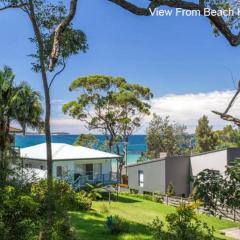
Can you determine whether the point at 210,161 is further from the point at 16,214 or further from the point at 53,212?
the point at 16,214

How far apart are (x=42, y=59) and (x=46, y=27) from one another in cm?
139

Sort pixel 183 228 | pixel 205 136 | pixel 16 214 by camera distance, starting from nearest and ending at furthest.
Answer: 1. pixel 16 214
2. pixel 183 228
3. pixel 205 136

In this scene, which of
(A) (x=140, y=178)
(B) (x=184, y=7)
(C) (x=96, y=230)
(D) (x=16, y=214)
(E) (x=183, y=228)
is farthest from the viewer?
(A) (x=140, y=178)

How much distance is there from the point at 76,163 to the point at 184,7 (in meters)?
26.9

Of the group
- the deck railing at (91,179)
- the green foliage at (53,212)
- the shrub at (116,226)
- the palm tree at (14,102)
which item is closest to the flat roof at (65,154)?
the deck railing at (91,179)

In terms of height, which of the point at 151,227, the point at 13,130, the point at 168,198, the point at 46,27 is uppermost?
the point at 46,27

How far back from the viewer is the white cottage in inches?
1214

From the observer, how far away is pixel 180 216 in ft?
26.1

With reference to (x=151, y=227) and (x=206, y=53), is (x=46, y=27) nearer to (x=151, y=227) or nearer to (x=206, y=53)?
(x=151, y=227)

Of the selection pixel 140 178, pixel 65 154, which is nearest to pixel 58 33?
pixel 65 154

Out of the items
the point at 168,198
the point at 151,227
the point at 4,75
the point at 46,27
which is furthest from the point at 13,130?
the point at 151,227

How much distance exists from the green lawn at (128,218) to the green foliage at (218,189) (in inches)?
89.7

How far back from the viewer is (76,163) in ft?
106

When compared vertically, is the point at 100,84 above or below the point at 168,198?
above
